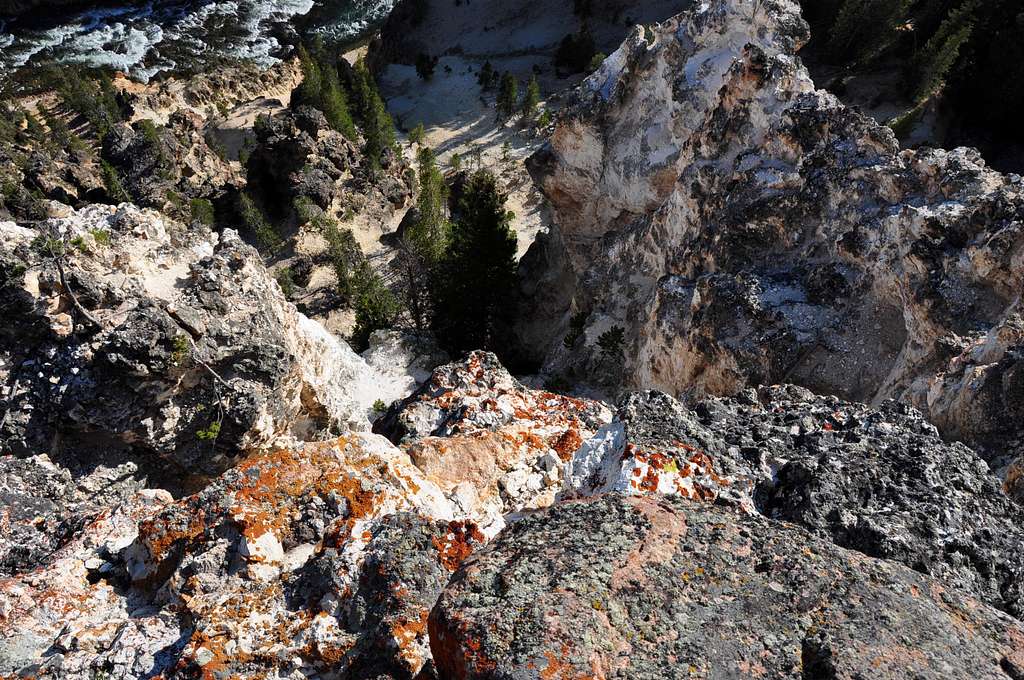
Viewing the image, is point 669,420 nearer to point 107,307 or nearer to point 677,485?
point 677,485

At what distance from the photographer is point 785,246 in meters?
18.1

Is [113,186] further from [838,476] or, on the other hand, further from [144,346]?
[838,476]

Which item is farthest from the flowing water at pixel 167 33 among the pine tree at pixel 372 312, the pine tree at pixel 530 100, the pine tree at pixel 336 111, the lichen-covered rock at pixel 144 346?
the lichen-covered rock at pixel 144 346

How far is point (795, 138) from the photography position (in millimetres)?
19016

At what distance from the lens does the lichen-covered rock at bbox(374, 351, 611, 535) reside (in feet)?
32.2

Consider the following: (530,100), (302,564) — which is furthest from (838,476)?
(530,100)

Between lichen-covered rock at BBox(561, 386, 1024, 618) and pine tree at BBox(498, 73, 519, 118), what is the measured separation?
59.9 m

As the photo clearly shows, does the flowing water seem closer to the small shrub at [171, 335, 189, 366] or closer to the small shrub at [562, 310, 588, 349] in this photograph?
the small shrub at [562, 310, 588, 349]

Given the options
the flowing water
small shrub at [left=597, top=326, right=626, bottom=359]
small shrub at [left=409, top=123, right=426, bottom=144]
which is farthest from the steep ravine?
the flowing water

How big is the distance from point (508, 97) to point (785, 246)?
171 ft

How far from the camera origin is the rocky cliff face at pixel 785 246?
1345cm

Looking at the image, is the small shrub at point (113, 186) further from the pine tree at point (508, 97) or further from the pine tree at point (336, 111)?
the pine tree at point (508, 97)

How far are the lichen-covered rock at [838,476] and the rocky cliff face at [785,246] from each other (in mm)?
3156

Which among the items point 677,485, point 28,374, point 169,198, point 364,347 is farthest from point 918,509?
point 169,198
